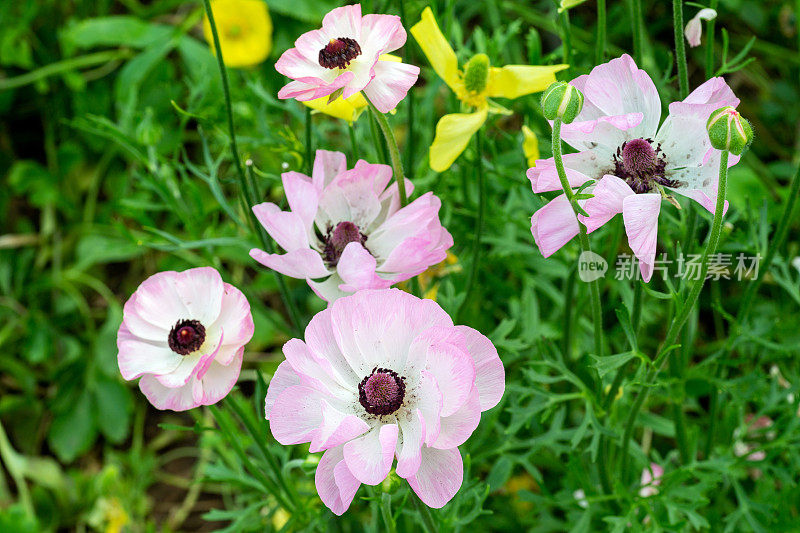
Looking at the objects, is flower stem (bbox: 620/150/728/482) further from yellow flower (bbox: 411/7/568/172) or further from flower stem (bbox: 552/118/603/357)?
yellow flower (bbox: 411/7/568/172)

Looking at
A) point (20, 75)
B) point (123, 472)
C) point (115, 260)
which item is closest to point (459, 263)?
point (123, 472)

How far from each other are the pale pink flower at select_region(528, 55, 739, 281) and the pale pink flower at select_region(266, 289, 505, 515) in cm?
10

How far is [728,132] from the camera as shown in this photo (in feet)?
1.55

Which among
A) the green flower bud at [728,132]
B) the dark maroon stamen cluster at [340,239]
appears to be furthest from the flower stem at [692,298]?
the dark maroon stamen cluster at [340,239]

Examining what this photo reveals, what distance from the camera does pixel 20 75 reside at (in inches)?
64.6

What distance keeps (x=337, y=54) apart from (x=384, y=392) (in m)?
0.23

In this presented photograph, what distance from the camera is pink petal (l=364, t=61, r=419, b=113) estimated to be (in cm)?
56

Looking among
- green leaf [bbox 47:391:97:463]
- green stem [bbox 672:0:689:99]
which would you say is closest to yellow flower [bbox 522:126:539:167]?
green stem [bbox 672:0:689:99]

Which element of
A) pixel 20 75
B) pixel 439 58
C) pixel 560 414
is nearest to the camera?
pixel 439 58

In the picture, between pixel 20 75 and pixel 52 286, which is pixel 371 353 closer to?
pixel 52 286

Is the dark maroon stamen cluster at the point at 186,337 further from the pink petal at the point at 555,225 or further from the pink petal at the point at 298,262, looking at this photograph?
the pink petal at the point at 555,225


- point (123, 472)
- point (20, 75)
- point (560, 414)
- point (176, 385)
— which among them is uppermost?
point (176, 385)

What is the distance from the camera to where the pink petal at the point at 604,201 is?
19.8 inches

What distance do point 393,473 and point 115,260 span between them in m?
1.20
